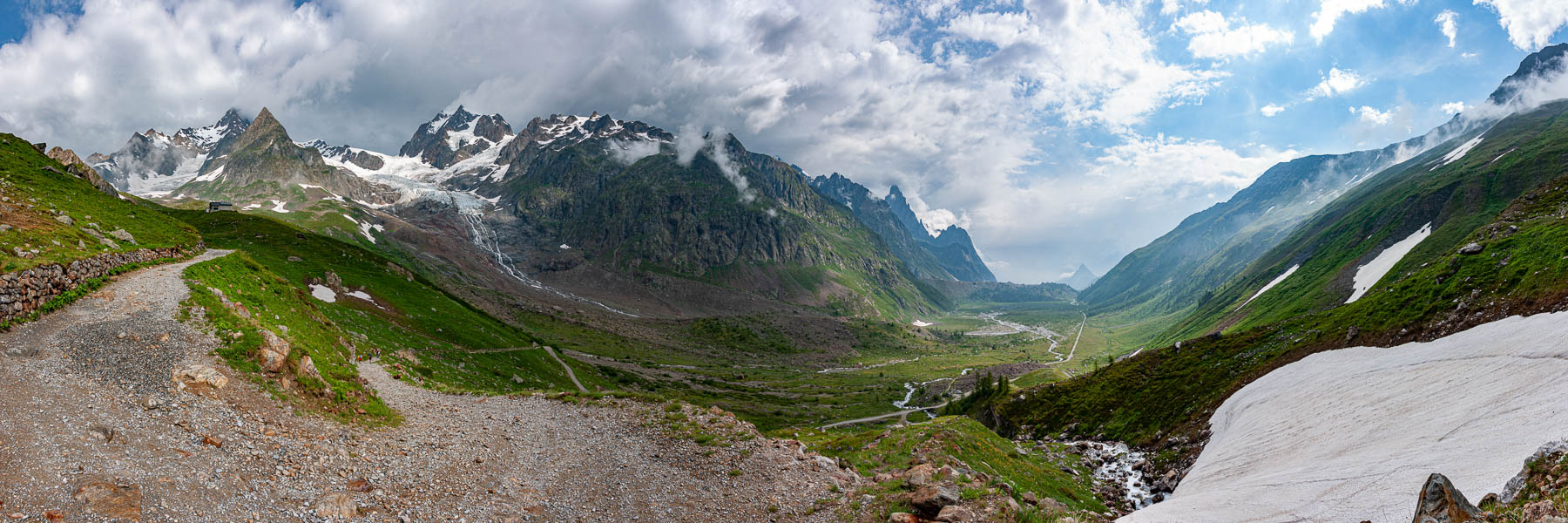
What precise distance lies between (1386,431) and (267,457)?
155 feet

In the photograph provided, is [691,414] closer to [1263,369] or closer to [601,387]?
[1263,369]

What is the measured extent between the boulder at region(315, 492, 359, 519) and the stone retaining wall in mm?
17448

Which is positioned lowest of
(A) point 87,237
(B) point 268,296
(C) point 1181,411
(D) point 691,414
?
(C) point 1181,411

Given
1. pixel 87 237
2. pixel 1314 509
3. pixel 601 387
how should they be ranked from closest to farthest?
1. pixel 1314 509
2. pixel 87 237
3. pixel 601 387

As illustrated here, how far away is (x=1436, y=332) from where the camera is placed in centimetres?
4022

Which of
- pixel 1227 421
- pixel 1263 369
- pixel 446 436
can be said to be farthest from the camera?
pixel 1263 369

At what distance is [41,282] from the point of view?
78.7ft

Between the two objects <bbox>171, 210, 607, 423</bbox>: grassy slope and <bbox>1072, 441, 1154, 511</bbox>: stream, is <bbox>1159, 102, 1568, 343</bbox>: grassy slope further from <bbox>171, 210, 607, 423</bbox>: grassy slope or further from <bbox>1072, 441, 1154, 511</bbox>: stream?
<bbox>171, 210, 607, 423</bbox>: grassy slope

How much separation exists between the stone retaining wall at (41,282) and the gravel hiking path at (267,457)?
0.91 meters

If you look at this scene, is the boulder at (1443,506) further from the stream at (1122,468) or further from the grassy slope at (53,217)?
the grassy slope at (53,217)

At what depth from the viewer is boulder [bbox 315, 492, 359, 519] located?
54.3 feet

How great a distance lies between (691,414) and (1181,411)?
48.4 metres

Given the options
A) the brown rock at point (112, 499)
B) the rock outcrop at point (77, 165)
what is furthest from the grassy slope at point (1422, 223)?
the rock outcrop at point (77, 165)

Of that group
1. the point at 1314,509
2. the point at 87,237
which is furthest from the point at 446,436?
the point at 1314,509
